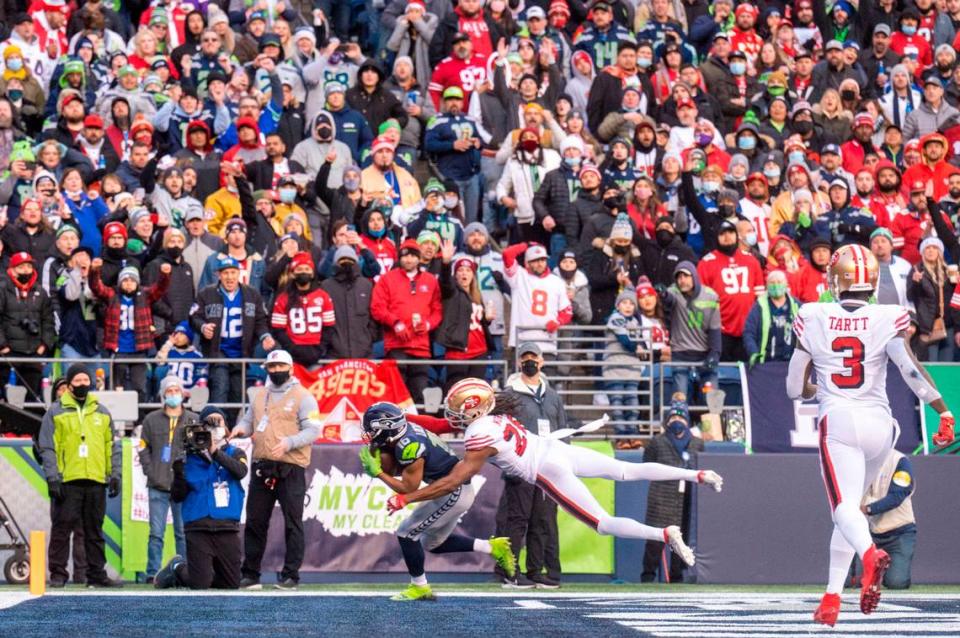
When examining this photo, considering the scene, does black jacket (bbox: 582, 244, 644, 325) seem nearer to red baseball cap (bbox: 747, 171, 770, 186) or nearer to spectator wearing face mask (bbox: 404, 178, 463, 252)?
spectator wearing face mask (bbox: 404, 178, 463, 252)

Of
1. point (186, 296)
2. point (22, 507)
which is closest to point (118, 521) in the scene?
point (22, 507)

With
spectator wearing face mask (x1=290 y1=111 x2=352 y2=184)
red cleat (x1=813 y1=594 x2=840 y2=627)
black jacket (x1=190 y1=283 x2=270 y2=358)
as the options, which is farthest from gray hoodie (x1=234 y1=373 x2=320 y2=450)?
red cleat (x1=813 y1=594 x2=840 y2=627)

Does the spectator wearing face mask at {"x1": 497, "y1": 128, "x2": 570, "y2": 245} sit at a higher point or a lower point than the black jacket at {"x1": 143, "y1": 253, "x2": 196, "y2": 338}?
higher

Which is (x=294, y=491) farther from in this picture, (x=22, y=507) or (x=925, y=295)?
(x=925, y=295)

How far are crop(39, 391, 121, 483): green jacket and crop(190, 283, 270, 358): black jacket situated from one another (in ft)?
5.15

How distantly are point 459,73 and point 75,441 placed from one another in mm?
7627

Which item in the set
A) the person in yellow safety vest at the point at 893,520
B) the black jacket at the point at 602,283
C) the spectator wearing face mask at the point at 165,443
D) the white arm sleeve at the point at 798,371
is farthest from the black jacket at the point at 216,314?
the white arm sleeve at the point at 798,371

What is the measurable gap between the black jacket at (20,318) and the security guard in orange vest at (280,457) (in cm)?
279

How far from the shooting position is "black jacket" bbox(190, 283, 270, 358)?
1659cm

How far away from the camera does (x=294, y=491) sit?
48.8 ft

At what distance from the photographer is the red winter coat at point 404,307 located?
1680cm

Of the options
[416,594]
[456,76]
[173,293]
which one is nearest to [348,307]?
[173,293]

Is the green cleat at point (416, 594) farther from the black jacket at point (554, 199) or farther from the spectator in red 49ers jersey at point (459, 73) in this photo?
the spectator in red 49ers jersey at point (459, 73)

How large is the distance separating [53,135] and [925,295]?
972 centimetres
